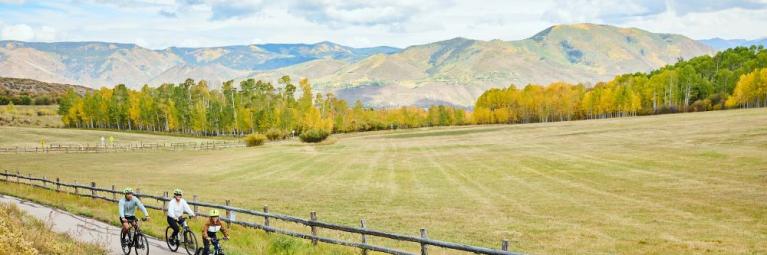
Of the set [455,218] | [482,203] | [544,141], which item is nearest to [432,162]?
[544,141]

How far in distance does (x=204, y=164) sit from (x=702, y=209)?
58244mm

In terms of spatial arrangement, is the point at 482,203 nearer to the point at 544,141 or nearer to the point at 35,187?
the point at 35,187

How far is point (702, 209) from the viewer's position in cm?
2867

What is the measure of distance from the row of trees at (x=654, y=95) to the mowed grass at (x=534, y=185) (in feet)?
216

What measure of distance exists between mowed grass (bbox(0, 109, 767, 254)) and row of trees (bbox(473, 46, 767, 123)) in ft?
216

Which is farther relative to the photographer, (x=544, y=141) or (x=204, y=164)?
(x=544, y=141)

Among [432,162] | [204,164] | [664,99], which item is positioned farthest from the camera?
[664,99]

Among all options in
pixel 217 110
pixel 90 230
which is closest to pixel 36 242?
pixel 90 230

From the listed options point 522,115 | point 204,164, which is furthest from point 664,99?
point 204,164

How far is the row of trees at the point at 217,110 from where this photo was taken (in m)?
156

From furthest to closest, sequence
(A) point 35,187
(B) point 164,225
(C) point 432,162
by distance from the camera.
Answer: (C) point 432,162 < (A) point 35,187 < (B) point 164,225

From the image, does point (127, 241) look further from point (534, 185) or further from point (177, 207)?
point (534, 185)

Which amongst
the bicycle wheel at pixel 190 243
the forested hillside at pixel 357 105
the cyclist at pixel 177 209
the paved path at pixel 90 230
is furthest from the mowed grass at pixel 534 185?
the forested hillside at pixel 357 105

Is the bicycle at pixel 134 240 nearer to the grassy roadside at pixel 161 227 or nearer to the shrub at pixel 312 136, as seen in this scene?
the grassy roadside at pixel 161 227
